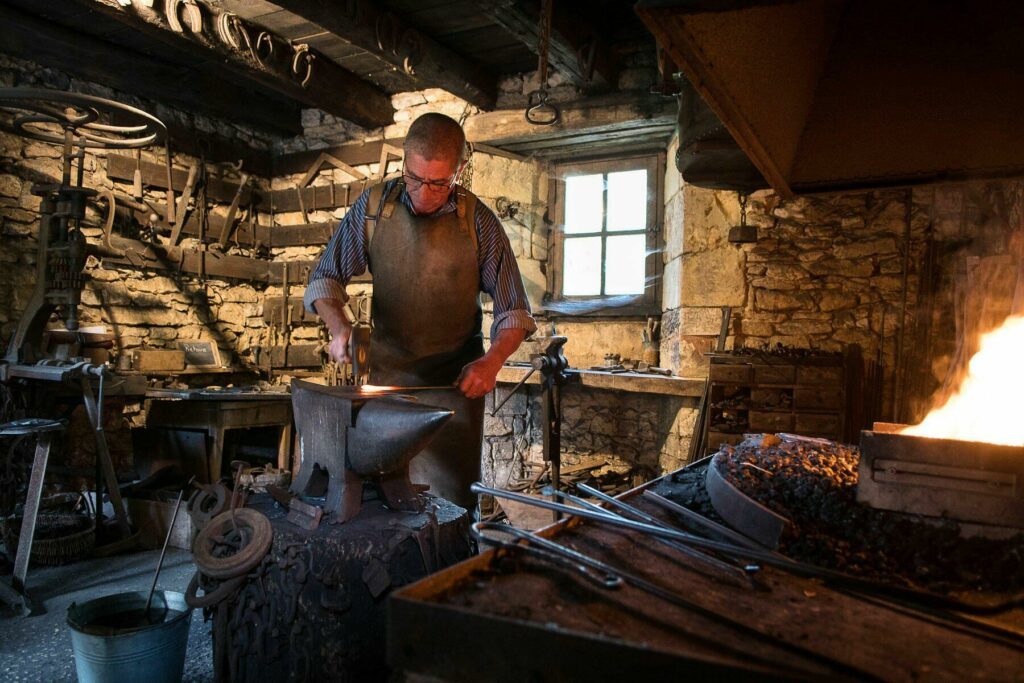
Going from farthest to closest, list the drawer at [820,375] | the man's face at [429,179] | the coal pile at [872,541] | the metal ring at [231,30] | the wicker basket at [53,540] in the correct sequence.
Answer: the metal ring at [231,30] → the drawer at [820,375] → the wicker basket at [53,540] → the man's face at [429,179] → the coal pile at [872,541]

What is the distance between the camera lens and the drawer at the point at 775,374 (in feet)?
12.6

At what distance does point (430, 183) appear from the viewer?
2.28m

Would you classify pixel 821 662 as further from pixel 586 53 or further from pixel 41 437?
pixel 586 53

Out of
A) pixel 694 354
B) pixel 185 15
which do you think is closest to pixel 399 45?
pixel 185 15

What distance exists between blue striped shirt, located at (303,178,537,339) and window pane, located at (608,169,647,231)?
296 centimetres

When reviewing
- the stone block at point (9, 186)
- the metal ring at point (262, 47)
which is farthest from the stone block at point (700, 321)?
the stone block at point (9, 186)

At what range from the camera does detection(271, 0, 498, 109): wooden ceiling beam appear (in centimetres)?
377

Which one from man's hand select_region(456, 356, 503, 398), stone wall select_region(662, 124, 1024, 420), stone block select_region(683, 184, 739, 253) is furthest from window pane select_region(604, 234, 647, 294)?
man's hand select_region(456, 356, 503, 398)

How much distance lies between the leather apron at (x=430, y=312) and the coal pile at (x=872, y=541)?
97cm

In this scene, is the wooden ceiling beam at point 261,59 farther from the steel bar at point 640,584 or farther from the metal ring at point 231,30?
the steel bar at point 640,584

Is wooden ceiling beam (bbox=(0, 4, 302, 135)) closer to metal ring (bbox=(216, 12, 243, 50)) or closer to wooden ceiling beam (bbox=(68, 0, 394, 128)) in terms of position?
wooden ceiling beam (bbox=(68, 0, 394, 128))

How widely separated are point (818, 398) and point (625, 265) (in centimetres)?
200

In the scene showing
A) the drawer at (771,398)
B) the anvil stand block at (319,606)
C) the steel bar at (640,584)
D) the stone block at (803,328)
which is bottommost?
the anvil stand block at (319,606)

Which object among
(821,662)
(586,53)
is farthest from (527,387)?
(821,662)
